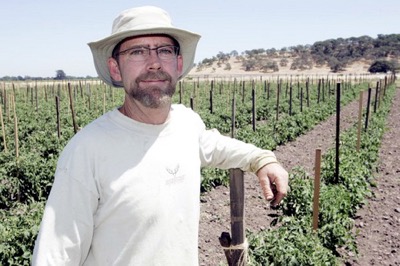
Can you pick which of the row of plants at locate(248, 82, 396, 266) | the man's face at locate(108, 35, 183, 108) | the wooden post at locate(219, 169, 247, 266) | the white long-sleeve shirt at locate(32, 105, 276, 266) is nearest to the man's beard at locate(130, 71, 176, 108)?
the man's face at locate(108, 35, 183, 108)

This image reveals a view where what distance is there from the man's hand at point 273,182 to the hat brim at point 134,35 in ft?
2.57

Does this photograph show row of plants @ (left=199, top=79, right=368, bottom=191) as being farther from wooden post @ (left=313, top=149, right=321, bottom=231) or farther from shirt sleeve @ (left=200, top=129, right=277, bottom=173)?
shirt sleeve @ (left=200, top=129, right=277, bottom=173)

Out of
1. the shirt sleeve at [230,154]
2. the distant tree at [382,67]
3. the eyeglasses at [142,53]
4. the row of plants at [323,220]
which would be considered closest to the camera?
the eyeglasses at [142,53]

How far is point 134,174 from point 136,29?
68 cm

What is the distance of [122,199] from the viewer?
184 centimetres

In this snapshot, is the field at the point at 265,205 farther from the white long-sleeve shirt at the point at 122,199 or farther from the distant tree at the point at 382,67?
the distant tree at the point at 382,67

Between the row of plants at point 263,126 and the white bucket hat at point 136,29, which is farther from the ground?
the white bucket hat at point 136,29

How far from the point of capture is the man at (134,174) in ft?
5.75

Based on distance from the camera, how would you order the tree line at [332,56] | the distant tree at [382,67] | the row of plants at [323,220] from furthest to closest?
the tree line at [332,56] < the distant tree at [382,67] < the row of plants at [323,220]

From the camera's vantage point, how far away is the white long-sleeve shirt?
1738 mm

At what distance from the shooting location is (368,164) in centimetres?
979

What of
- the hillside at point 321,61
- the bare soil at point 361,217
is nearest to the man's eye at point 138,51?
the bare soil at point 361,217

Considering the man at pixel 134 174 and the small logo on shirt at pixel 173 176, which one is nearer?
the man at pixel 134 174

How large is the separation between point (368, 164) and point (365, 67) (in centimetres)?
11246
